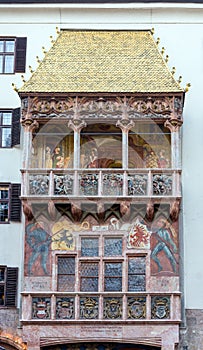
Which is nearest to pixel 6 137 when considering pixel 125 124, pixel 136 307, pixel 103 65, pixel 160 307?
pixel 103 65

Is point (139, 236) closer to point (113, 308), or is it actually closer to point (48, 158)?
point (113, 308)

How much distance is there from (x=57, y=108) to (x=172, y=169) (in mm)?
4546

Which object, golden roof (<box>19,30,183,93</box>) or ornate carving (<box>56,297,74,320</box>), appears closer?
ornate carving (<box>56,297,74,320</box>)

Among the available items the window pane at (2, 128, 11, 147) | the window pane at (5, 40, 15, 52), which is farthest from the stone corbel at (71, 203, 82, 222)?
the window pane at (5, 40, 15, 52)

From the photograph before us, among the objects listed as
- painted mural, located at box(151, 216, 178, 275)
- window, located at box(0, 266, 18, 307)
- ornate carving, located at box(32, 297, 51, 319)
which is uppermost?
painted mural, located at box(151, 216, 178, 275)

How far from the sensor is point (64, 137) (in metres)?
32.2

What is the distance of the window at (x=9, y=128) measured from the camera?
32.7 metres

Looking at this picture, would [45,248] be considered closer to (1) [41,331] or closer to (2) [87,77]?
(1) [41,331]

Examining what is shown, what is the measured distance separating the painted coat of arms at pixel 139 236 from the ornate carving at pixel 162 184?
1.33 metres

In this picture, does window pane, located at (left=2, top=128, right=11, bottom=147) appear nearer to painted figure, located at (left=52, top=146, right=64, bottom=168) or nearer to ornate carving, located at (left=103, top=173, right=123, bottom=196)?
painted figure, located at (left=52, top=146, right=64, bottom=168)

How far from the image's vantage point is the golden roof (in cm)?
3117

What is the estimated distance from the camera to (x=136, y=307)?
29438 mm

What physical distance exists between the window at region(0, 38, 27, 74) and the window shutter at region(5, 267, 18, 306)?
7703 millimetres

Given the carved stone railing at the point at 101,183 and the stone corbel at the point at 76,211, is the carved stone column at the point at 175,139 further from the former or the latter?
the stone corbel at the point at 76,211
